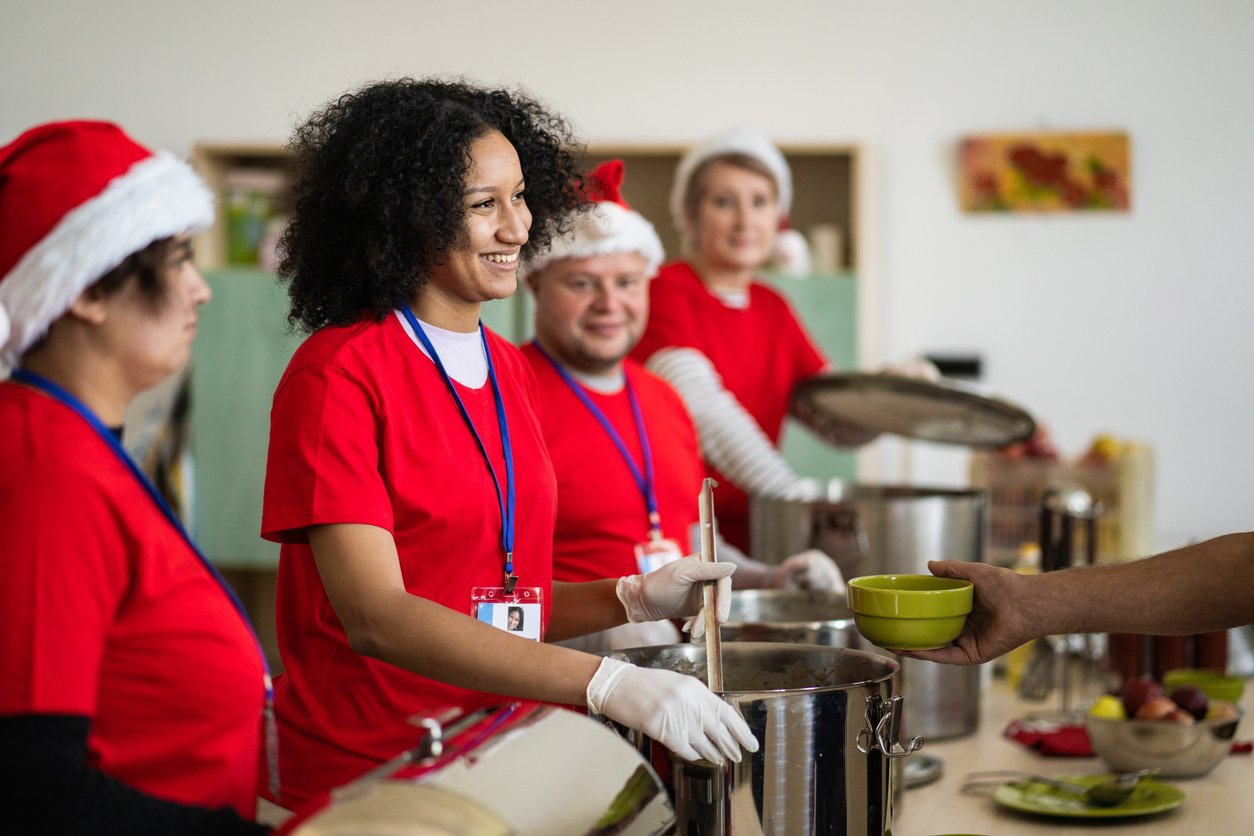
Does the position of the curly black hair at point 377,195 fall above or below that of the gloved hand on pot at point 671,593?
above

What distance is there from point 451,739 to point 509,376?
634mm

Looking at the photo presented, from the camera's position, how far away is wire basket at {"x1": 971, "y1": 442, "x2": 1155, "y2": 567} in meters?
3.28

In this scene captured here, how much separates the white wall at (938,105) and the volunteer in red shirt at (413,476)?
304 centimetres

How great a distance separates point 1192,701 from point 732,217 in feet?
4.19

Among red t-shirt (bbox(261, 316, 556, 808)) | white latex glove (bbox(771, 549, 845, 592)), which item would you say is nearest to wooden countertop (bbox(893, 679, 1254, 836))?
white latex glove (bbox(771, 549, 845, 592))

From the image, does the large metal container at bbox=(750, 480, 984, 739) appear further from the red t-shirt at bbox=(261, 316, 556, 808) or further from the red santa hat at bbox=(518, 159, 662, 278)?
the red t-shirt at bbox=(261, 316, 556, 808)

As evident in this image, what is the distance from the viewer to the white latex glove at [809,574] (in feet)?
6.29

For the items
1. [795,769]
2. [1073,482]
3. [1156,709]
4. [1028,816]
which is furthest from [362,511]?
[1073,482]

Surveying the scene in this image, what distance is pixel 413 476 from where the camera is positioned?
1278mm

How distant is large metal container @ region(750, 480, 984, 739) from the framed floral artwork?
7.85 feet

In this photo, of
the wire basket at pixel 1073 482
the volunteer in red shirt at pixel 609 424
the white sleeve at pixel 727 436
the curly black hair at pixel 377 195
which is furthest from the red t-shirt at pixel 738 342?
the curly black hair at pixel 377 195

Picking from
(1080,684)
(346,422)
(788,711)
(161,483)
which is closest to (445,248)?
(346,422)

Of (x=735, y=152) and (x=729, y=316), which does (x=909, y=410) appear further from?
(x=735, y=152)

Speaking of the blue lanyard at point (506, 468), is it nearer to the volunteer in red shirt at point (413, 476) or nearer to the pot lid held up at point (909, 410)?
the volunteer in red shirt at point (413, 476)
